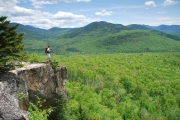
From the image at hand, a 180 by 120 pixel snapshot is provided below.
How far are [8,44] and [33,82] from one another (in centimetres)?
784

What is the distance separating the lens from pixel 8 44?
70.0 feet

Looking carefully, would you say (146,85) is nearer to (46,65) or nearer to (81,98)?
(81,98)

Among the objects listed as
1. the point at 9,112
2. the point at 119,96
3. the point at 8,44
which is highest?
the point at 8,44

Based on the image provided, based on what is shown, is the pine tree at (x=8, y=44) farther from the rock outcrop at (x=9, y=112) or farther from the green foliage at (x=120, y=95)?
the green foliage at (x=120, y=95)

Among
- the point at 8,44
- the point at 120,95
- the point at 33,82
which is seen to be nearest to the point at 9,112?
the point at 8,44

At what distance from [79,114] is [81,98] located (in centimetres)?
1304

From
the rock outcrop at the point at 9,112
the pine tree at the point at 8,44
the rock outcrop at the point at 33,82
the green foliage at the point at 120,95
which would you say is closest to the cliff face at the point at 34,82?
the rock outcrop at the point at 33,82

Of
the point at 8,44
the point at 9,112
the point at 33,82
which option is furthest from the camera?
the point at 33,82

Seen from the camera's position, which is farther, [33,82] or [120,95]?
[120,95]

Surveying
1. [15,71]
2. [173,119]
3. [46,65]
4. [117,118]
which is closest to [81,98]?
[117,118]

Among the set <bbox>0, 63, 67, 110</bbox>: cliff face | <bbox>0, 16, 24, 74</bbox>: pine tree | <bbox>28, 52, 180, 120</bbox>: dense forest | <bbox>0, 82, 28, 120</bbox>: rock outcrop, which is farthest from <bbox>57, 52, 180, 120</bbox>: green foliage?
<bbox>0, 82, 28, 120</bbox>: rock outcrop

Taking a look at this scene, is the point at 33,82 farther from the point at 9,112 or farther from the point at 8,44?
the point at 9,112

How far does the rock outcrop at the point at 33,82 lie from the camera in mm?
21969

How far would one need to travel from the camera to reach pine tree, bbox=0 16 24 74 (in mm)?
20750
